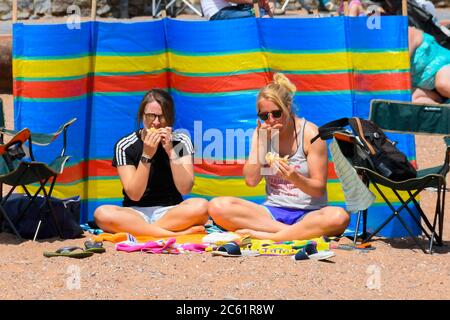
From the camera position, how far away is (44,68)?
6480mm

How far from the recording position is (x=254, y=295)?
15.6ft

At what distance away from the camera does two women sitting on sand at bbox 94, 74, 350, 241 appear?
593 centimetres

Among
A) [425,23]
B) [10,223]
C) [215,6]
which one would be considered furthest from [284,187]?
[425,23]

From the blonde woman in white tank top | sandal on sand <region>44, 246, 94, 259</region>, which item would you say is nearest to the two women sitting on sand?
the blonde woman in white tank top

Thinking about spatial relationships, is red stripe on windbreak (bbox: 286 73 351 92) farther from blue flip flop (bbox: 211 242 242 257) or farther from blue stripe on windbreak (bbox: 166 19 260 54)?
blue flip flop (bbox: 211 242 242 257)

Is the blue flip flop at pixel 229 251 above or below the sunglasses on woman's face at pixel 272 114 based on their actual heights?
below

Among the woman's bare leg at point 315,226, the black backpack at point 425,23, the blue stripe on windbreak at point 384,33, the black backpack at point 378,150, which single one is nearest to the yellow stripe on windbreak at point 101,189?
the woman's bare leg at point 315,226

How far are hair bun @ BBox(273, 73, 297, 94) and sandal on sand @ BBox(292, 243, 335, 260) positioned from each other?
962 millimetres

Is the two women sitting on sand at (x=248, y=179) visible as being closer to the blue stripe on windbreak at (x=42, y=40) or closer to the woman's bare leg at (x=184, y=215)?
the woman's bare leg at (x=184, y=215)

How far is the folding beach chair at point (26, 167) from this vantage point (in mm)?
5891

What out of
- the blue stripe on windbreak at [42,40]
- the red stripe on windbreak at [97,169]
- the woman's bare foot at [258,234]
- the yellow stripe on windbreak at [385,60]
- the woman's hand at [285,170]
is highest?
the blue stripe on windbreak at [42,40]

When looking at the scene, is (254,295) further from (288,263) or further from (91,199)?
(91,199)

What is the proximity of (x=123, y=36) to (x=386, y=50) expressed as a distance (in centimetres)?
169

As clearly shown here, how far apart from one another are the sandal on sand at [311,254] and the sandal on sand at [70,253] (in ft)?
3.65
